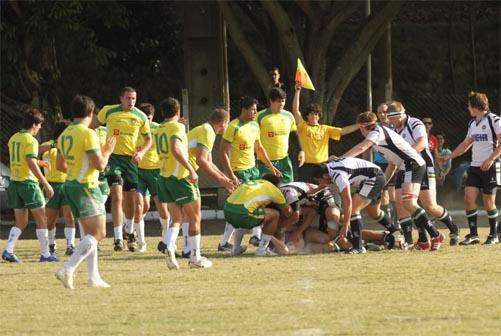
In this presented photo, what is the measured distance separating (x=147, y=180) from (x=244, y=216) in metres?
2.37

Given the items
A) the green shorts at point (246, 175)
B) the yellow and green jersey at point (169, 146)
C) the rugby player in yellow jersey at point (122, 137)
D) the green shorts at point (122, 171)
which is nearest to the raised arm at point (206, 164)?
the yellow and green jersey at point (169, 146)

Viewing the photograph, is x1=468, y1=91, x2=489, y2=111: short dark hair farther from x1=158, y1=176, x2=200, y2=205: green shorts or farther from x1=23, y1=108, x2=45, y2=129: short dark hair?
x1=23, y1=108, x2=45, y2=129: short dark hair

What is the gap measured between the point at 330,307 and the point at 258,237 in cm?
564

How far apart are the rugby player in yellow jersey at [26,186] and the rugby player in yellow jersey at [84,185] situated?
3184 millimetres

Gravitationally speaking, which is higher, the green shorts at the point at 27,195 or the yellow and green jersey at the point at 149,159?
the yellow and green jersey at the point at 149,159

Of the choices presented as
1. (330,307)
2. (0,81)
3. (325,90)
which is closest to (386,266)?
(330,307)

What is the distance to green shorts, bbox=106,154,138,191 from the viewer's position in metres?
17.9

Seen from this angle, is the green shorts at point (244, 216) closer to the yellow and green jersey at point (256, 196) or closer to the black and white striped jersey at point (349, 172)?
the yellow and green jersey at point (256, 196)

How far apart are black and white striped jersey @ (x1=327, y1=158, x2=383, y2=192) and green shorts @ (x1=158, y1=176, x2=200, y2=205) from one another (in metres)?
2.03

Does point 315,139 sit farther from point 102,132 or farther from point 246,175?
point 102,132

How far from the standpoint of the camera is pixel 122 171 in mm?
18031

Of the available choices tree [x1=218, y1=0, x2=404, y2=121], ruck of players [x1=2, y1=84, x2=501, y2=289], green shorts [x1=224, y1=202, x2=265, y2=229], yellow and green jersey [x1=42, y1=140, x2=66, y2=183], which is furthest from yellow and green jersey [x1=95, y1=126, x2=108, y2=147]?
tree [x1=218, y1=0, x2=404, y2=121]

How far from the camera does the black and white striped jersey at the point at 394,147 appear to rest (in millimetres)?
16234

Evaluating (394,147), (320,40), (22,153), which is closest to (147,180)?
(22,153)
